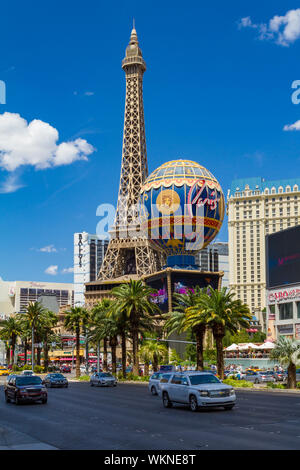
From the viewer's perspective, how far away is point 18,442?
49.8 ft

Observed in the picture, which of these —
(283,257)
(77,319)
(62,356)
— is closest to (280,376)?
(77,319)

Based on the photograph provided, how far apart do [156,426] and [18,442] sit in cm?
494

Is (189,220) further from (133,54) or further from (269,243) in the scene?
(133,54)

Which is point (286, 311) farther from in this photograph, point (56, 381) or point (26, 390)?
point (26, 390)

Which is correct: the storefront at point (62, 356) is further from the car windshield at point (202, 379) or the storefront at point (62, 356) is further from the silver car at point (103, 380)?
the car windshield at point (202, 379)

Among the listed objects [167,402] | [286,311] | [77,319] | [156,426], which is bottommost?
[167,402]

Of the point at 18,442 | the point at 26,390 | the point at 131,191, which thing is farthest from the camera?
the point at 131,191

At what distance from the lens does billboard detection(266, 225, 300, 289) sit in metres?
92.7

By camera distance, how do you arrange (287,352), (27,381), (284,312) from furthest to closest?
(284,312), (287,352), (27,381)

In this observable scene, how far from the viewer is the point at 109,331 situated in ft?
210

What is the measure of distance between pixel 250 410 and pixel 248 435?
8.06 meters

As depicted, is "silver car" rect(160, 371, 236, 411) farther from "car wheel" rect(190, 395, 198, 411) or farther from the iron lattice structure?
the iron lattice structure

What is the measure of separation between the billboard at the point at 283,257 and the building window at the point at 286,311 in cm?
343

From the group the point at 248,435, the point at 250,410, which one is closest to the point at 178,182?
the point at 250,410
